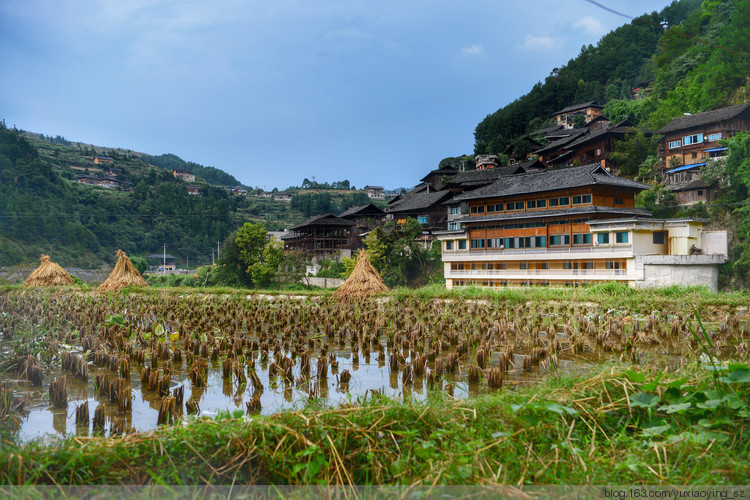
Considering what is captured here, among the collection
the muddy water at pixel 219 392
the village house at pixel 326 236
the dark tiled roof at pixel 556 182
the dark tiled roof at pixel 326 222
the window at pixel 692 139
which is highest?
the window at pixel 692 139

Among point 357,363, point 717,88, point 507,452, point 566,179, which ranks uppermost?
point 717,88

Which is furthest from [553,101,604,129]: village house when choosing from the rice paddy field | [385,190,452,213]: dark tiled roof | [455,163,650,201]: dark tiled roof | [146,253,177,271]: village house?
the rice paddy field

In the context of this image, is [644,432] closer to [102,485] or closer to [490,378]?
[490,378]

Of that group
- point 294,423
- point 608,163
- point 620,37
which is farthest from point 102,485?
point 620,37

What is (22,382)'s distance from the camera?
775cm

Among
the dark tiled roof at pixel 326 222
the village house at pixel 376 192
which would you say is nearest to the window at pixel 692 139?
the dark tiled roof at pixel 326 222

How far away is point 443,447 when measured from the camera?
3656mm

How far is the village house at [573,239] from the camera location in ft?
85.4

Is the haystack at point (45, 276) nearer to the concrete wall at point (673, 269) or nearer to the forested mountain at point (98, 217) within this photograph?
the forested mountain at point (98, 217)

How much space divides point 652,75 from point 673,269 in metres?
53.0

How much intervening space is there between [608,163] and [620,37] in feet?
136

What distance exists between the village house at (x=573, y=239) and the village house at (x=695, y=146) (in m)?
8.33

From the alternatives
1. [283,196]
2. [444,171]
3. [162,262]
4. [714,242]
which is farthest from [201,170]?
[714,242]

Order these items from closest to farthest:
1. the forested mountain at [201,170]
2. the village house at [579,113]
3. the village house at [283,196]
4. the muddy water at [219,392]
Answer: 1. the muddy water at [219,392]
2. the village house at [579,113]
3. the village house at [283,196]
4. the forested mountain at [201,170]
